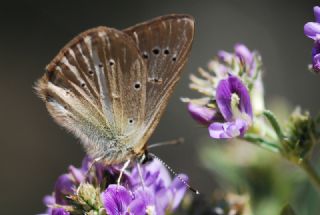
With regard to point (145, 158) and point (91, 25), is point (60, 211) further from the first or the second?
point (91, 25)

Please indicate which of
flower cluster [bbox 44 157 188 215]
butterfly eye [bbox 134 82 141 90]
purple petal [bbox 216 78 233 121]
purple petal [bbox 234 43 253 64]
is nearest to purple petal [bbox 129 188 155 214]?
flower cluster [bbox 44 157 188 215]

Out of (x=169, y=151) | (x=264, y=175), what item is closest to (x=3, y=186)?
(x=169, y=151)

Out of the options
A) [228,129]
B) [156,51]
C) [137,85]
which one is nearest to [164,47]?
[156,51]

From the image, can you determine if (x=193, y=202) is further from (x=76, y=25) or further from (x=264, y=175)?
(x=76, y=25)

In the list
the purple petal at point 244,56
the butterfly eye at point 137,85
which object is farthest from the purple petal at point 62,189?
the purple petal at point 244,56

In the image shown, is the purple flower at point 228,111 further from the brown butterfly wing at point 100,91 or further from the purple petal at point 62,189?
the purple petal at point 62,189

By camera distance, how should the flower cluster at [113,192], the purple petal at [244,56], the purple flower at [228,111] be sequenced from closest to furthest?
the flower cluster at [113,192] < the purple flower at [228,111] < the purple petal at [244,56]

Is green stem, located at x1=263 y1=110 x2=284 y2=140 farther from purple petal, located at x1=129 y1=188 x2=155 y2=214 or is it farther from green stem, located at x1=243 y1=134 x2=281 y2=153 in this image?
purple petal, located at x1=129 y1=188 x2=155 y2=214
